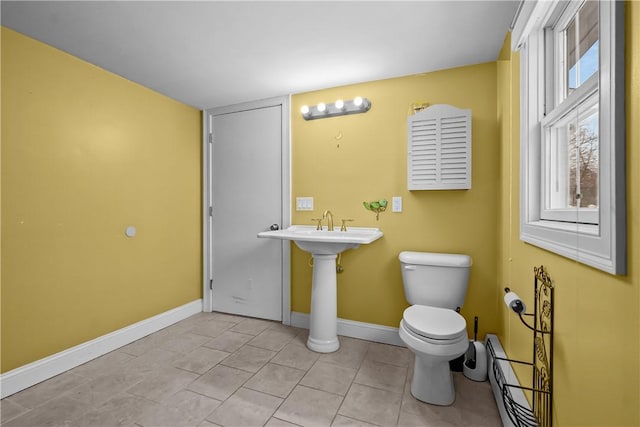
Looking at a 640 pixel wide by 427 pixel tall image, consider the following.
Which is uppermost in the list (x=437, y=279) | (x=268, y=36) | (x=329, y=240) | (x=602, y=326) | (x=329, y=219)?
(x=268, y=36)

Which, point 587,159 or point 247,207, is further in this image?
point 247,207

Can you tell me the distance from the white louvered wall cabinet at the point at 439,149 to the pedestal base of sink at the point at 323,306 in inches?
34.5

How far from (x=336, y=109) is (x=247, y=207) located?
126cm

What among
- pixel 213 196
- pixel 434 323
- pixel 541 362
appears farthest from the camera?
pixel 213 196

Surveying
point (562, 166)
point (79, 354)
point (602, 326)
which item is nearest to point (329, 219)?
point (562, 166)

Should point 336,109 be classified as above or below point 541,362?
above

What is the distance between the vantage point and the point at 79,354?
2002mm

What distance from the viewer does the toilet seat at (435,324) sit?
58.6 inches

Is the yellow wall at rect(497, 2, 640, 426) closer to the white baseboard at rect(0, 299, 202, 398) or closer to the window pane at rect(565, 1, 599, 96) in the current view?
the window pane at rect(565, 1, 599, 96)

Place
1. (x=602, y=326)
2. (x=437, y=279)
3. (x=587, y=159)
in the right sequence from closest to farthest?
(x=602, y=326), (x=587, y=159), (x=437, y=279)

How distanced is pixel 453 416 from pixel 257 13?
7.83 feet

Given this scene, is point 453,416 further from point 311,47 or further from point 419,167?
point 311,47

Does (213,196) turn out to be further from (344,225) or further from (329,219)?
(344,225)

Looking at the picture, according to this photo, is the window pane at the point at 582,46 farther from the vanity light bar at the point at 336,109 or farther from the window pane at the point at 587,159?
the vanity light bar at the point at 336,109
